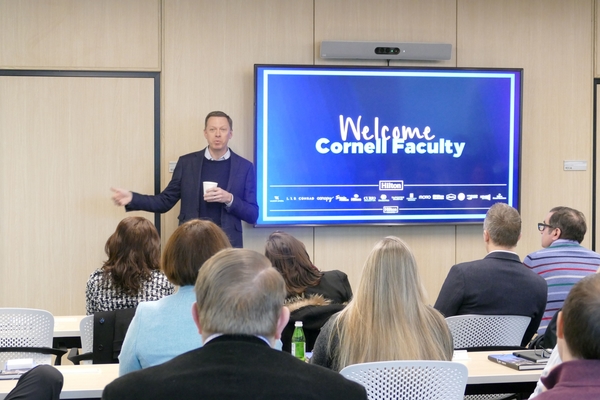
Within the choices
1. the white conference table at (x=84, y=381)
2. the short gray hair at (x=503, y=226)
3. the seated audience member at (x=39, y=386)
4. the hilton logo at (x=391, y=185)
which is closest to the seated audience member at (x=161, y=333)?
the white conference table at (x=84, y=381)

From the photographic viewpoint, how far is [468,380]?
2965 millimetres

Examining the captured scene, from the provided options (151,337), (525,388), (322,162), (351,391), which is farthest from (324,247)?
(351,391)

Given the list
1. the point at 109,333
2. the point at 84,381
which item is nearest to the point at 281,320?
the point at 84,381

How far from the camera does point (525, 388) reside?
3234 mm

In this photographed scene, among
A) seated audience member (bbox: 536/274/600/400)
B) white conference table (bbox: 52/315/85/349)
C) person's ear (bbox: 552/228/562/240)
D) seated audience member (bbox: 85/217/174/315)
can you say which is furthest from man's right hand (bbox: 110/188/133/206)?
seated audience member (bbox: 536/274/600/400)

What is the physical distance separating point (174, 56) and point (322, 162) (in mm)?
1443

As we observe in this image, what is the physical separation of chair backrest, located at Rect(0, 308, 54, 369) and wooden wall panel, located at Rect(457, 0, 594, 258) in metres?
4.32

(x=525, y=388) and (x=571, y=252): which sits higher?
(x=571, y=252)

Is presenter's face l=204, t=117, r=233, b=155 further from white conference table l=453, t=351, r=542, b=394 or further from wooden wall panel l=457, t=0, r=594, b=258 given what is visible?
white conference table l=453, t=351, r=542, b=394

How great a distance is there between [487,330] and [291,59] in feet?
10.8

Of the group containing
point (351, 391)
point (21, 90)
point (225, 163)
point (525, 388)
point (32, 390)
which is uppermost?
point (21, 90)

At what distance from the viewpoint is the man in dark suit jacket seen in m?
5.73

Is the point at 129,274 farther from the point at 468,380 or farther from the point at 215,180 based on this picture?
the point at 215,180

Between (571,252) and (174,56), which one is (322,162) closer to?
(174,56)
